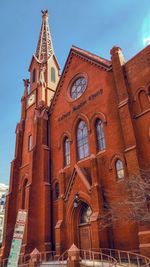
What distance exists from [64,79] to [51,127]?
5.14 meters

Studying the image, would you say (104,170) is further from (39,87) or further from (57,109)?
(39,87)

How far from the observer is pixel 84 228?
1617 centimetres

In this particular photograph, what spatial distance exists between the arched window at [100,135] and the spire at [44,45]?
17139 mm

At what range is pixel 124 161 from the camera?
592 inches

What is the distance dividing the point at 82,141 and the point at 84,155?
52.6 inches

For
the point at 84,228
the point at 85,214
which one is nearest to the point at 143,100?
the point at 85,214

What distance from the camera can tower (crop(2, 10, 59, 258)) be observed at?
718 inches

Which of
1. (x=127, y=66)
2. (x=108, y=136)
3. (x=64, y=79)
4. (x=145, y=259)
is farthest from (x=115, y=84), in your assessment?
(x=145, y=259)

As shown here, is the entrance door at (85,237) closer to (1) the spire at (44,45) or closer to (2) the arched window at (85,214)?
(2) the arched window at (85,214)

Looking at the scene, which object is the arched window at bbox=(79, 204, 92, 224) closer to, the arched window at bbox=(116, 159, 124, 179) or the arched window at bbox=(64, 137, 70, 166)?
the arched window at bbox=(116, 159, 124, 179)

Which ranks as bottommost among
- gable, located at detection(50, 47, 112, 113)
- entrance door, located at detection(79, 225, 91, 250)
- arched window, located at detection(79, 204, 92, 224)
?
entrance door, located at detection(79, 225, 91, 250)

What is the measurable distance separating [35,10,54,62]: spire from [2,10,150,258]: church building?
34.2 ft

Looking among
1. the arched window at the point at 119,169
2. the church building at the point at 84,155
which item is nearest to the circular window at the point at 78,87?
the church building at the point at 84,155

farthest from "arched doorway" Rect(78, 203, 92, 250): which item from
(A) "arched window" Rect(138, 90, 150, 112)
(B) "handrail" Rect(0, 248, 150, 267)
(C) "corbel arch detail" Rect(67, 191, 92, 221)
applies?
(A) "arched window" Rect(138, 90, 150, 112)
